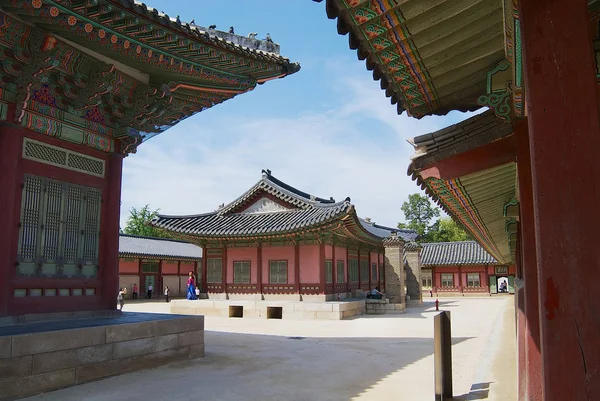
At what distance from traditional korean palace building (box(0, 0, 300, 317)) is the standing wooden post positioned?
19.0 ft

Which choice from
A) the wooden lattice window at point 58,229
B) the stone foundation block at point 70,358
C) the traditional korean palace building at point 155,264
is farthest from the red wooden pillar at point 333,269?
the traditional korean palace building at point 155,264

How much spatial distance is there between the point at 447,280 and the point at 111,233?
3861 centimetres

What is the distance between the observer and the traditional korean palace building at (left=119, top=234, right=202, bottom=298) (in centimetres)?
3462

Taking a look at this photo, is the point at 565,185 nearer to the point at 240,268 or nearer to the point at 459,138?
the point at 459,138

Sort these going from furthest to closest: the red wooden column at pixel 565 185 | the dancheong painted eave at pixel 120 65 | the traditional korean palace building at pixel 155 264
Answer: the traditional korean palace building at pixel 155 264 < the dancheong painted eave at pixel 120 65 < the red wooden column at pixel 565 185

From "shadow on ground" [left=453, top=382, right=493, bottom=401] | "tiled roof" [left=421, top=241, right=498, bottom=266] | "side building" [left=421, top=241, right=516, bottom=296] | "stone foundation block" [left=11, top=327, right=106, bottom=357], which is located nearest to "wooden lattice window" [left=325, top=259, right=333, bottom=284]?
"shadow on ground" [left=453, top=382, right=493, bottom=401]

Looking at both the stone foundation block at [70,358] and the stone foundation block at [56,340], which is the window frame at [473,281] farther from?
the stone foundation block at [56,340]

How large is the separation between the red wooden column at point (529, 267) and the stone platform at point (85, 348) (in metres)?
5.96

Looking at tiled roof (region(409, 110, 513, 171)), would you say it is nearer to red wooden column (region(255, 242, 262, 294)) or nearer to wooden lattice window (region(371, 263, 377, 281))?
red wooden column (region(255, 242, 262, 294))

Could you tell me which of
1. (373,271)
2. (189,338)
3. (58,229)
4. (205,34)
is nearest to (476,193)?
(205,34)

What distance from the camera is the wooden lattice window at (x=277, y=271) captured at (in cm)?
2277

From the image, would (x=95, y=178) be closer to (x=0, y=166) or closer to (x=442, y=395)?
(x=0, y=166)

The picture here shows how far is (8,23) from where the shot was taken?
6895mm

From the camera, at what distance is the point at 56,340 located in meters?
6.73
